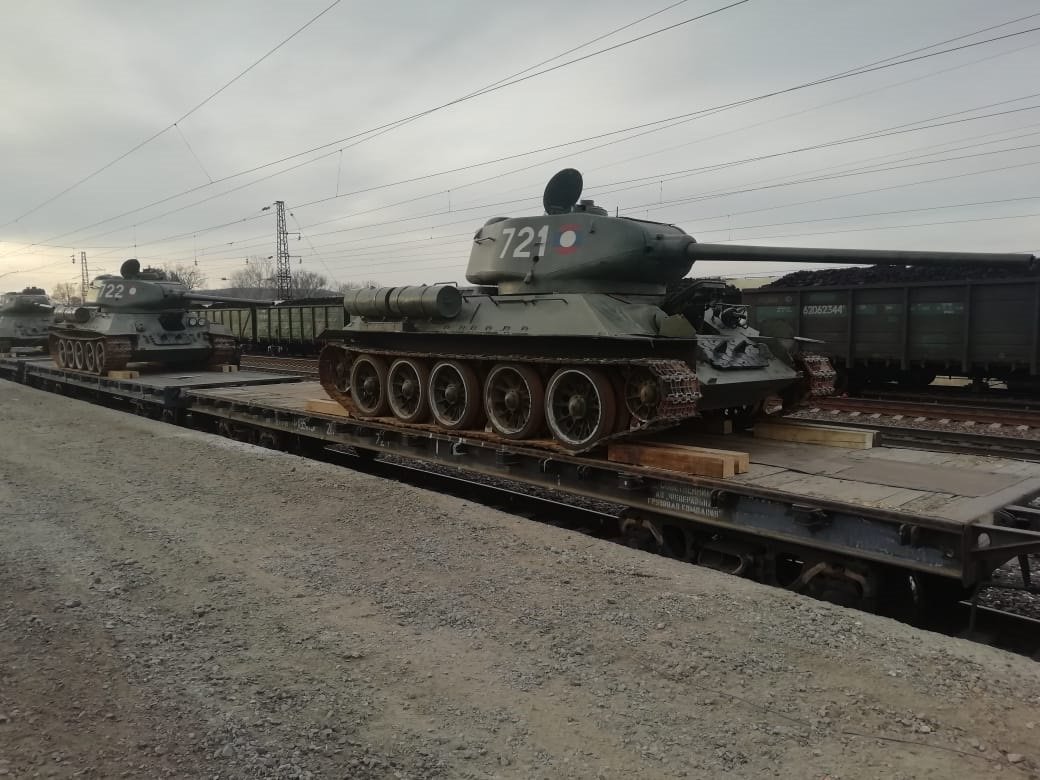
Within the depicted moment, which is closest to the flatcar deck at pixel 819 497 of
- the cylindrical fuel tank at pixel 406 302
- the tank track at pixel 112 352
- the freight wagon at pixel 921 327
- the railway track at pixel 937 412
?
the cylindrical fuel tank at pixel 406 302

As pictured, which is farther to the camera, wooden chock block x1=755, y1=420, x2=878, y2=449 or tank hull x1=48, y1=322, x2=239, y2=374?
tank hull x1=48, y1=322, x2=239, y2=374

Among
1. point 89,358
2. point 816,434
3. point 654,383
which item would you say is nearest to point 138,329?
point 89,358

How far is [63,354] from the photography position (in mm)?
21156

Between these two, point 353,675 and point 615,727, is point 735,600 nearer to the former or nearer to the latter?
point 615,727

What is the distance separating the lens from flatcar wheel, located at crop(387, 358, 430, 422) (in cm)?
992

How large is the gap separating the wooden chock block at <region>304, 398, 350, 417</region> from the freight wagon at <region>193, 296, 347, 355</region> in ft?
59.7

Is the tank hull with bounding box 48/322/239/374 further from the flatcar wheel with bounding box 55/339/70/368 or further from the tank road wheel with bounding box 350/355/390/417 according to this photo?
the tank road wheel with bounding box 350/355/390/417

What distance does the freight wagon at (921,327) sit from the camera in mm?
16078

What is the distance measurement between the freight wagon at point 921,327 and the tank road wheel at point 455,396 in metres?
7.86

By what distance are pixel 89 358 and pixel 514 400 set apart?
15.2 meters

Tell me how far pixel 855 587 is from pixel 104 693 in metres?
4.99

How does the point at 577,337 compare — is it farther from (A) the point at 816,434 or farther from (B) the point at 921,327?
(B) the point at 921,327

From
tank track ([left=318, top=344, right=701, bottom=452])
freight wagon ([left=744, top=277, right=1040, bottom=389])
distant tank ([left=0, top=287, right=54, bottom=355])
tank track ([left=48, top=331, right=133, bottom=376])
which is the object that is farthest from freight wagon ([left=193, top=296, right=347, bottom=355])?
tank track ([left=318, top=344, right=701, bottom=452])

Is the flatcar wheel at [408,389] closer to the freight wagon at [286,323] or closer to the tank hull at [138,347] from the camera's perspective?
the tank hull at [138,347]
